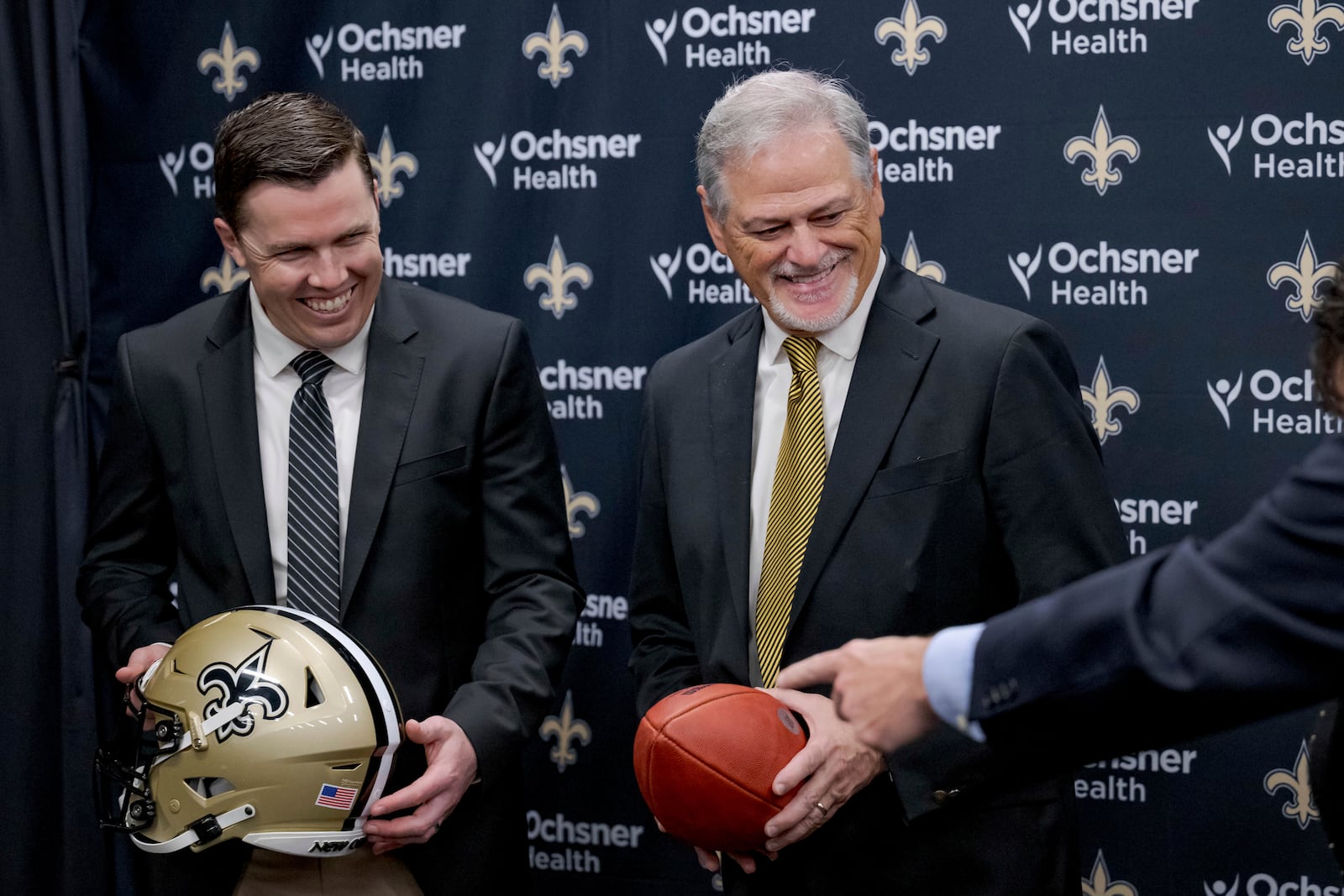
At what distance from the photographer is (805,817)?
5.95 ft

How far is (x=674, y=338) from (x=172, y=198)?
1.35 meters

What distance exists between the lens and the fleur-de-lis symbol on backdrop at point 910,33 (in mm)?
2752

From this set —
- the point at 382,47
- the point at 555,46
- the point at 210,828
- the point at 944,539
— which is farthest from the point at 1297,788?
the point at 382,47

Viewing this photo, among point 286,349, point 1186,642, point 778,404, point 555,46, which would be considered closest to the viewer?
point 1186,642

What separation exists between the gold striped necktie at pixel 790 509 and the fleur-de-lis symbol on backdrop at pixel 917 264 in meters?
0.84

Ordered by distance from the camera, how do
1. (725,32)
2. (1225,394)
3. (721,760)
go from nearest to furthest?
(721,760), (1225,394), (725,32)

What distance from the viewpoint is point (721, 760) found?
180 centimetres

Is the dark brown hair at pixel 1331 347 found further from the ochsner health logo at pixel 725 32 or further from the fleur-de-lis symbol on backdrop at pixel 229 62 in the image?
the fleur-de-lis symbol on backdrop at pixel 229 62

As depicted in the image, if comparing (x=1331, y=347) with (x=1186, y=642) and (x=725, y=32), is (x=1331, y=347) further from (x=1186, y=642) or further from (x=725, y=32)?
(x=725, y=32)

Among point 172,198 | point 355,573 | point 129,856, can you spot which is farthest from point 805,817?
point 172,198

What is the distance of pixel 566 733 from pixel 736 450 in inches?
50.0

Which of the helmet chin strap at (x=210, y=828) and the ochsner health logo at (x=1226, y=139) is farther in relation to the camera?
the ochsner health logo at (x=1226, y=139)

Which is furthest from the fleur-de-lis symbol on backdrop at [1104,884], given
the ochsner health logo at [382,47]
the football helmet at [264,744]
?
the ochsner health logo at [382,47]

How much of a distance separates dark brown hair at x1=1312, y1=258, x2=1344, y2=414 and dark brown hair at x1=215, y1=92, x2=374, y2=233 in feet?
4.79
